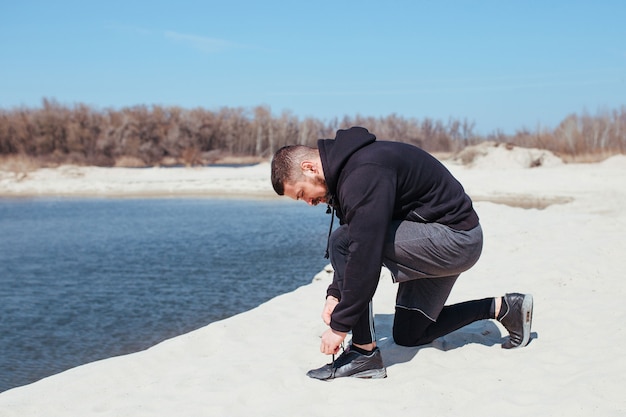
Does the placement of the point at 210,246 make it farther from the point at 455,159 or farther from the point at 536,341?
the point at 455,159

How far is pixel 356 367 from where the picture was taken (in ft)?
10.5

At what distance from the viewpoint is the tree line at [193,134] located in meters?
27.7

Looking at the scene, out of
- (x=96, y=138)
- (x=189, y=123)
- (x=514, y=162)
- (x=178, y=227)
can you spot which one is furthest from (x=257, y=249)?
(x=189, y=123)

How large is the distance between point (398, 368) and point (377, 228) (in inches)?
34.6

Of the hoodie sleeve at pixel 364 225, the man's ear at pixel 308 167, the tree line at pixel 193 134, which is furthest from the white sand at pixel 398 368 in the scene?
the tree line at pixel 193 134

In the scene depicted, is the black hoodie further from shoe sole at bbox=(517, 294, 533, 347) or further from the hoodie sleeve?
shoe sole at bbox=(517, 294, 533, 347)

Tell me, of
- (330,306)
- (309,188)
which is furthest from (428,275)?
(309,188)

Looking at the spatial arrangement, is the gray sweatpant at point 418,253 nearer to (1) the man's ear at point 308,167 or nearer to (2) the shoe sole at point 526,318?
(1) the man's ear at point 308,167

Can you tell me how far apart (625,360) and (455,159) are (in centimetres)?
2473

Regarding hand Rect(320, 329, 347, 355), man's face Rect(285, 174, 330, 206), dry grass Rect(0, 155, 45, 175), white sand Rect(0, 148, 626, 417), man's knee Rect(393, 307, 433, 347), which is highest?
man's face Rect(285, 174, 330, 206)

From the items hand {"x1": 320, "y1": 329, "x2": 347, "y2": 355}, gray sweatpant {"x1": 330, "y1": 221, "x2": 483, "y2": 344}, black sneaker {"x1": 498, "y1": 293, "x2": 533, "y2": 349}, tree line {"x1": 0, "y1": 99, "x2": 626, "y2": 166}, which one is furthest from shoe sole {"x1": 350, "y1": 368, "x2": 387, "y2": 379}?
tree line {"x1": 0, "y1": 99, "x2": 626, "y2": 166}

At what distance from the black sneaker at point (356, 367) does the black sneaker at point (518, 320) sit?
2.53ft

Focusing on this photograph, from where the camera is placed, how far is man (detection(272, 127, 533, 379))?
9.28ft

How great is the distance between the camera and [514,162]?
23.4 meters
